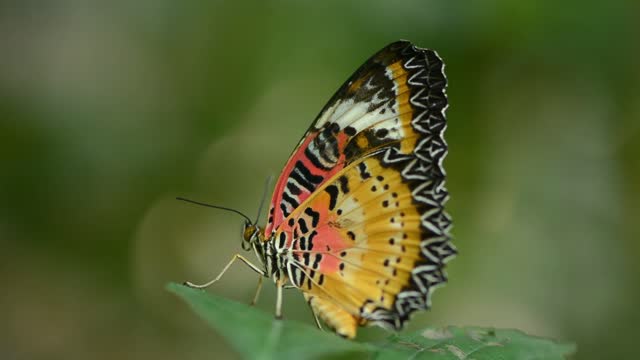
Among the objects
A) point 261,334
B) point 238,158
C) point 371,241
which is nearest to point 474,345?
point 371,241

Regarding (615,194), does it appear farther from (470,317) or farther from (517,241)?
(470,317)

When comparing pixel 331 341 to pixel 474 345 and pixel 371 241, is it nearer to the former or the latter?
pixel 474 345

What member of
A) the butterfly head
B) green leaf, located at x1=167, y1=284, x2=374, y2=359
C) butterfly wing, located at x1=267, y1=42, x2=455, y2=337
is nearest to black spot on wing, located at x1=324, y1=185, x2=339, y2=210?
butterfly wing, located at x1=267, y1=42, x2=455, y2=337

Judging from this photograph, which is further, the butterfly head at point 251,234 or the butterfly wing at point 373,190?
the butterfly head at point 251,234

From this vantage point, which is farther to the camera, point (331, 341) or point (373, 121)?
point (373, 121)

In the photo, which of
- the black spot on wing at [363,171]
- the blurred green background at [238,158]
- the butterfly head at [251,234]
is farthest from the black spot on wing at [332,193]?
the blurred green background at [238,158]

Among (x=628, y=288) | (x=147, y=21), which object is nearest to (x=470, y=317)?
(x=628, y=288)

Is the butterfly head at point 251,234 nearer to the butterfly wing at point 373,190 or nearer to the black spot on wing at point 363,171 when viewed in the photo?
the butterfly wing at point 373,190
